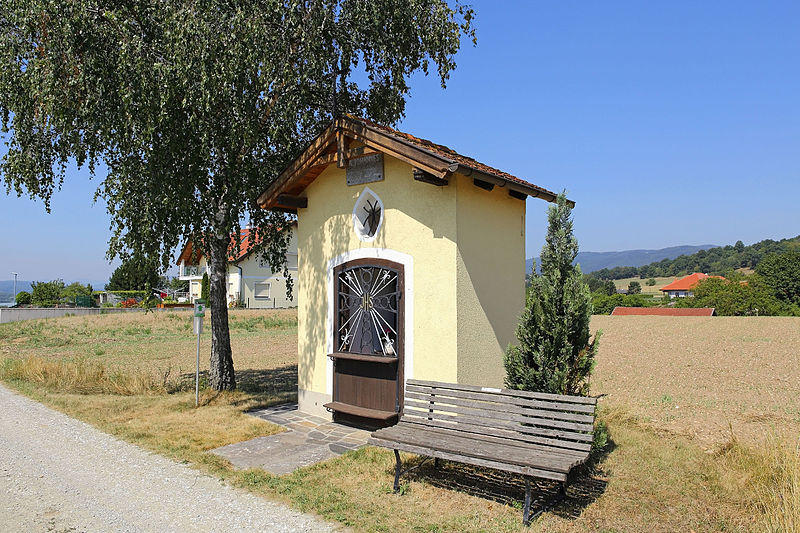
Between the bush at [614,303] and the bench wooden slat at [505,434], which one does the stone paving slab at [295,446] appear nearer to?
the bench wooden slat at [505,434]

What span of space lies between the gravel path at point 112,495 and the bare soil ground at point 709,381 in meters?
5.46

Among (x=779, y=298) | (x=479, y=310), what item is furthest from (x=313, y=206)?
(x=779, y=298)

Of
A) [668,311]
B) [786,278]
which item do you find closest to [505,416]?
[668,311]

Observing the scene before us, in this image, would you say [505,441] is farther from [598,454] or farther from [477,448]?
[598,454]

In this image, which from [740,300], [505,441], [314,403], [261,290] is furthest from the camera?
[740,300]

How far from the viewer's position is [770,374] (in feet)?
43.9

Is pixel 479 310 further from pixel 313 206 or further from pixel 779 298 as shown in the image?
pixel 779 298

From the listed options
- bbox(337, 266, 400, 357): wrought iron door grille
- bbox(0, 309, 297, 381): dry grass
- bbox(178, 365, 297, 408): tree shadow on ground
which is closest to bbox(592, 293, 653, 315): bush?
bbox(0, 309, 297, 381): dry grass

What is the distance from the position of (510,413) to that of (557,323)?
3.70 feet

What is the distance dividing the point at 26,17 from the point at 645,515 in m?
10.5

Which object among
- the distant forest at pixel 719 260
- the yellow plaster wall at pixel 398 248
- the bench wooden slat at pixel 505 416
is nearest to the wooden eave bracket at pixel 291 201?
the yellow plaster wall at pixel 398 248

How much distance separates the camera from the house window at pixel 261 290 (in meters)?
46.0

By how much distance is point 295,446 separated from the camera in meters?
7.15

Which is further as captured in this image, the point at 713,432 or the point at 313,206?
the point at 313,206
